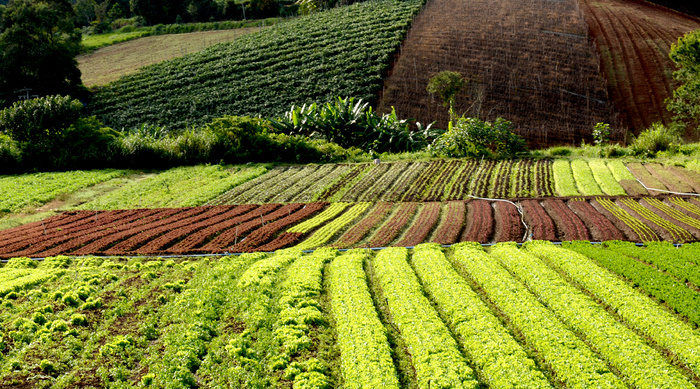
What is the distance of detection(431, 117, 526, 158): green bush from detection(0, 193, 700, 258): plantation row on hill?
9.79 meters

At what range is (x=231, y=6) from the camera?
8650 cm

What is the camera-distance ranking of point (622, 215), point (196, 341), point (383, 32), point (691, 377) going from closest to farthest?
point (691, 377), point (196, 341), point (622, 215), point (383, 32)

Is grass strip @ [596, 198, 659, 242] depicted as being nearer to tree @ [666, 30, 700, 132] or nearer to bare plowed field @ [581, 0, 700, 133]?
tree @ [666, 30, 700, 132]

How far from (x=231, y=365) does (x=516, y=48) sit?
1895 inches

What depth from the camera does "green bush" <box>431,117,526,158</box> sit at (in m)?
32.8

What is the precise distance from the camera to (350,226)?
22.2 meters

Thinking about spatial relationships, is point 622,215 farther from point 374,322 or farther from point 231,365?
point 231,365

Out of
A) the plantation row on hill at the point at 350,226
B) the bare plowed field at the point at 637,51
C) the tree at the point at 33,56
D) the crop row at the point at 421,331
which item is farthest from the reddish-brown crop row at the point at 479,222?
the tree at the point at 33,56

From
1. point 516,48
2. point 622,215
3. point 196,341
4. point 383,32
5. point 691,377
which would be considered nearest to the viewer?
point 691,377

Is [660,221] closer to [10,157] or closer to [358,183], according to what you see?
[358,183]

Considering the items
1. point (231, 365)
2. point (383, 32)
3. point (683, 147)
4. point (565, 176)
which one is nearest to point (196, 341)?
point (231, 365)

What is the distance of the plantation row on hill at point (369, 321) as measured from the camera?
10945 mm

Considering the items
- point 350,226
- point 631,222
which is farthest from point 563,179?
point 350,226

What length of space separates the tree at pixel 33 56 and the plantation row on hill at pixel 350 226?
113 ft
